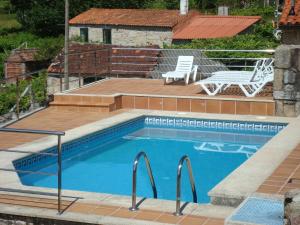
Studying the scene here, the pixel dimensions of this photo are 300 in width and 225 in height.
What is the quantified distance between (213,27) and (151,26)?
4717mm

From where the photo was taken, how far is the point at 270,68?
1538cm

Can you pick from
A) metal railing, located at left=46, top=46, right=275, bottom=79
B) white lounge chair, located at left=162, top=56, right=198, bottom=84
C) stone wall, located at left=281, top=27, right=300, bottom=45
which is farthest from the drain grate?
metal railing, located at left=46, top=46, right=275, bottom=79

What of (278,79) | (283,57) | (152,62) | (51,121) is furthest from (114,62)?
(283,57)

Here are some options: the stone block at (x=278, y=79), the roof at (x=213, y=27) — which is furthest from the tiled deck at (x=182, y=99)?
the roof at (x=213, y=27)

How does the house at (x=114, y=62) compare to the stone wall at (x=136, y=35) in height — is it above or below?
below

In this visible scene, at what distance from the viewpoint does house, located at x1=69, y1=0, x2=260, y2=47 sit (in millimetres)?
37625

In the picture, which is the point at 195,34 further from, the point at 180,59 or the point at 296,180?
the point at 296,180

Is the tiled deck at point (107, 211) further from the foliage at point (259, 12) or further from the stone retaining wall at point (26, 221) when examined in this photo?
the foliage at point (259, 12)

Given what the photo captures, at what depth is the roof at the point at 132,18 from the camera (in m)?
40.5

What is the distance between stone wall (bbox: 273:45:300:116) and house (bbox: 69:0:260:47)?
2277 centimetres

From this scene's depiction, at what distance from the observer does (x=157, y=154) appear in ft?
37.2

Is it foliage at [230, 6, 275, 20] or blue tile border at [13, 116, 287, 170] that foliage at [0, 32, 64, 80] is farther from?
blue tile border at [13, 116, 287, 170]

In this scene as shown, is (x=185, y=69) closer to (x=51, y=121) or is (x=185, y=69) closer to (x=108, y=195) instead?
(x=51, y=121)

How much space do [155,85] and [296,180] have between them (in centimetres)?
902
